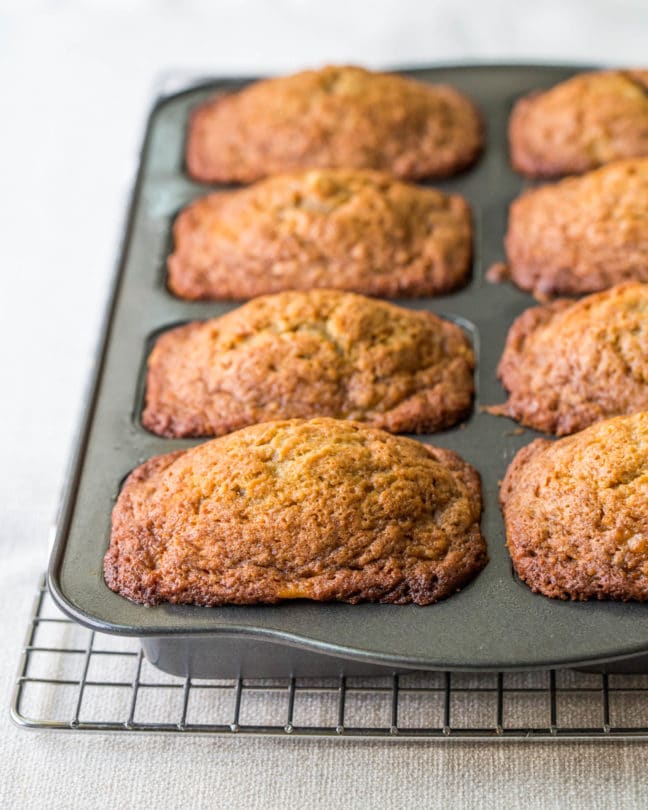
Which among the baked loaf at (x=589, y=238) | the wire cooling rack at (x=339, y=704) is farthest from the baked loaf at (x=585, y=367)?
the wire cooling rack at (x=339, y=704)

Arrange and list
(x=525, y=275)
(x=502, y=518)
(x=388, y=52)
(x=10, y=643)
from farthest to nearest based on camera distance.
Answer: (x=388, y=52)
(x=525, y=275)
(x=10, y=643)
(x=502, y=518)

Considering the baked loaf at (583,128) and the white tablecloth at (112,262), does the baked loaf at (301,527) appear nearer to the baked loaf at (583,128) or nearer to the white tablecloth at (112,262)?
the white tablecloth at (112,262)

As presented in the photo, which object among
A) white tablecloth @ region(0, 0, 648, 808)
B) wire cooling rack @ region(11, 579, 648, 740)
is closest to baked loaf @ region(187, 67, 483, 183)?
white tablecloth @ region(0, 0, 648, 808)

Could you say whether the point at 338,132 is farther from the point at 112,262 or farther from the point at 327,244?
the point at 112,262

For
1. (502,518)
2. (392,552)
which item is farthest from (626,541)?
(392,552)

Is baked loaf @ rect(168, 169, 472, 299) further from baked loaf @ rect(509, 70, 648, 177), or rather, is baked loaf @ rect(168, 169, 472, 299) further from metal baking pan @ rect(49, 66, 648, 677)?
baked loaf @ rect(509, 70, 648, 177)

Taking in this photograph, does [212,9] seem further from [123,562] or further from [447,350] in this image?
[123,562]

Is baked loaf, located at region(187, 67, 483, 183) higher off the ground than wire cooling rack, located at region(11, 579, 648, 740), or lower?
higher
